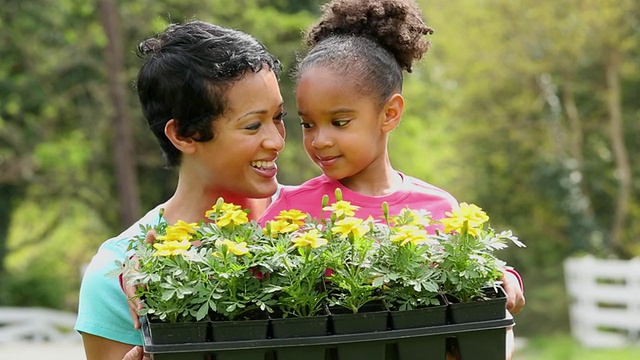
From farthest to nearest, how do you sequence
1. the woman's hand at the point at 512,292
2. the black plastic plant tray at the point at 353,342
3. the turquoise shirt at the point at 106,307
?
the turquoise shirt at the point at 106,307
the woman's hand at the point at 512,292
the black plastic plant tray at the point at 353,342

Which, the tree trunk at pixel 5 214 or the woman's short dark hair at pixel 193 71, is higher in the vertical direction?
the tree trunk at pixel 5 214

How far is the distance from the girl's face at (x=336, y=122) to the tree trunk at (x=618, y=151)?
16048 mm

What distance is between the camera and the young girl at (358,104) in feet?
8.62

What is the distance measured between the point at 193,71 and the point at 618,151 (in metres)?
16.5

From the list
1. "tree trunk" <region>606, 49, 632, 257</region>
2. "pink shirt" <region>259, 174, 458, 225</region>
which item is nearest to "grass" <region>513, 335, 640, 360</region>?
"tree trunk" <region>606, 49, 632, 257</region>

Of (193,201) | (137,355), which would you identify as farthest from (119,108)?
(137,355)

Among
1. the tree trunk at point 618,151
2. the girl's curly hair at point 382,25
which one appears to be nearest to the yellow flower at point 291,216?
the girl's curly hair at point 382,25

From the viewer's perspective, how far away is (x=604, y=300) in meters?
12.7

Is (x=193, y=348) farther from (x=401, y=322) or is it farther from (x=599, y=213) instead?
(x=599, y=213)

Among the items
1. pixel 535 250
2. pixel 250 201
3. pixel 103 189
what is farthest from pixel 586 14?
pixel 250 201

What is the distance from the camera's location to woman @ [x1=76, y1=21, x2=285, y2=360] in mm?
2594

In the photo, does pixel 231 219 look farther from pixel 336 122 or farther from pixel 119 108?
pixel 119 108

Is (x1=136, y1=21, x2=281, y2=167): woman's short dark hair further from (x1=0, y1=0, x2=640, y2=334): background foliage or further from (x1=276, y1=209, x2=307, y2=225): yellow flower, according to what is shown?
(x1=0, y1=0, x2=640, y2=334): background foliage

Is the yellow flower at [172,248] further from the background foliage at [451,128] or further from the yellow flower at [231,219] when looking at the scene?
the background foliage at [451,128]
